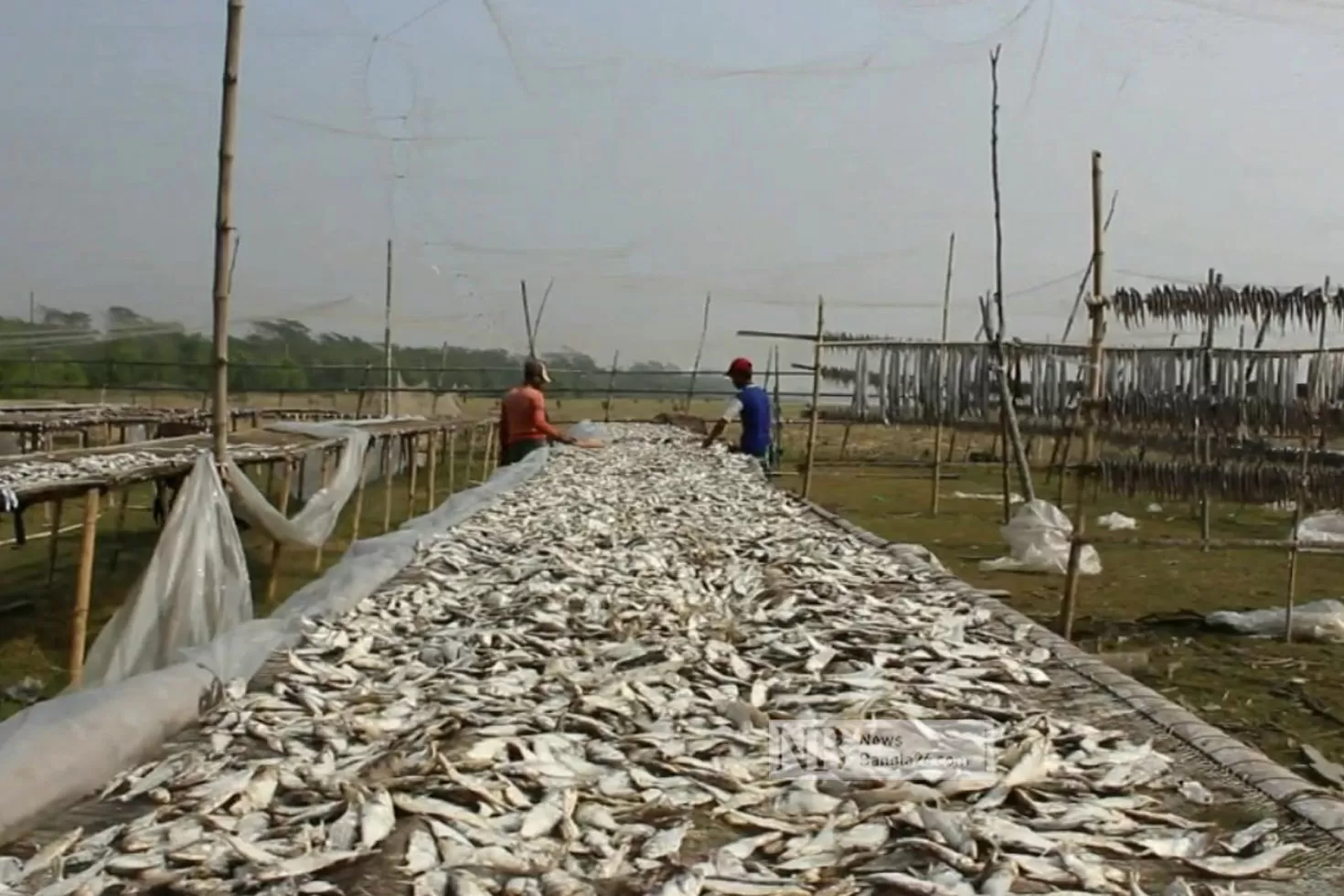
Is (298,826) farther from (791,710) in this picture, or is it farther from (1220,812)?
(1220,812)

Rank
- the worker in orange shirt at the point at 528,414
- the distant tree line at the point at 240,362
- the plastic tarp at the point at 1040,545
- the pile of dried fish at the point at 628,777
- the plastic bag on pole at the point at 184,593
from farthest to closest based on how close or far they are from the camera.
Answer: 1. the distant tree line at the point at 240,362
2. the worker in orange shirt at the point at 528,414
3. the plastic tarp at the point at 1040,545
4. the plastic bag on pole at the point at 184,593
5. the pile of dried fish at the point at 628,777

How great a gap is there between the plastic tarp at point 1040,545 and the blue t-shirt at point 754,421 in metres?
2.40

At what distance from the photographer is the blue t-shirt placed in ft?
32.2

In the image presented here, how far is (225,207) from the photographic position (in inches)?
197

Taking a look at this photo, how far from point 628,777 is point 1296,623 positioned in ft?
15.9

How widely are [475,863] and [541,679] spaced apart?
1.02 meters

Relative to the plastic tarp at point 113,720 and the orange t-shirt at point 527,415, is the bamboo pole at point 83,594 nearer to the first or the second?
the plastic tarp at point 113,720

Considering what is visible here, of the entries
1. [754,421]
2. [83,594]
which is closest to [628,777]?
[83,594]

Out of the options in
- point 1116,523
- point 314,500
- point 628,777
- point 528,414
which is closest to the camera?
point 628,777

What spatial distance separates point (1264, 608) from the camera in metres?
6.91

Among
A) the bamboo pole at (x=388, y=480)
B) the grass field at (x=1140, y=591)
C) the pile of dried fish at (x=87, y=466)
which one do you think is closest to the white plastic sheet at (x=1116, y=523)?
the grass field at (x=1140, y=591)

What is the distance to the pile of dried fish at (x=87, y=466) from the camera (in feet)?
16.3

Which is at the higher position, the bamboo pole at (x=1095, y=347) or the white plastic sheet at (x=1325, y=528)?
the bamboo pole at (x=1095, y=347)

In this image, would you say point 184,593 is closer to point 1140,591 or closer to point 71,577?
point 71,577
